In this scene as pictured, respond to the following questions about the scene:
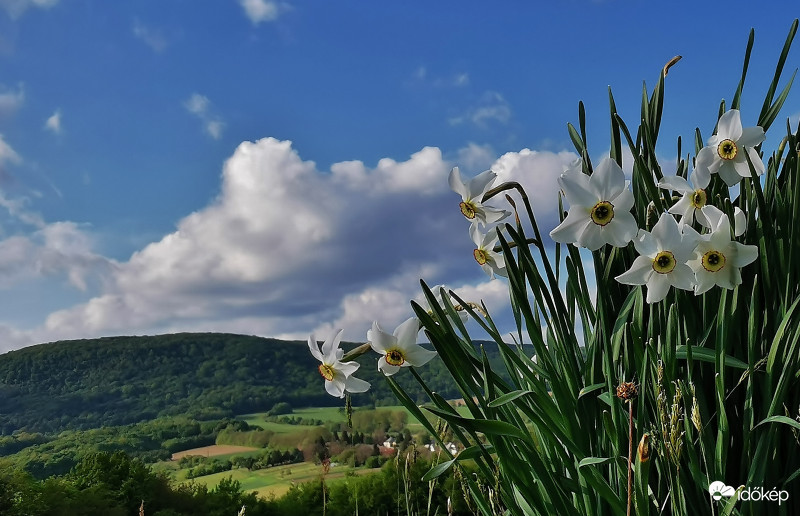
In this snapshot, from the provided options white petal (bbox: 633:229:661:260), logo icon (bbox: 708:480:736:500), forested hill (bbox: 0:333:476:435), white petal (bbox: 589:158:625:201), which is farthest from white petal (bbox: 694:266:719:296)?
forested hill (bbox: 0:333:476:435)

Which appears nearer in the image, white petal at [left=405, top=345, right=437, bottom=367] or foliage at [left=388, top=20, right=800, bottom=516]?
foliage at [left=388, top=20, right=800, bottom=516]

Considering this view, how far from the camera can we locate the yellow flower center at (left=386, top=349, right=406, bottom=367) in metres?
1.23

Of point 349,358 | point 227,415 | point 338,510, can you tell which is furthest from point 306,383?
point 349,358

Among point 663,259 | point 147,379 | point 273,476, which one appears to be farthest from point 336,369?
point 147,379

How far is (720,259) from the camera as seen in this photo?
1.04 metres

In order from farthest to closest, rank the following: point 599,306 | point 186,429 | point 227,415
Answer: point 227,415 < point 186,429 < point 599,306

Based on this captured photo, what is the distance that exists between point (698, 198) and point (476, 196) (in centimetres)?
45

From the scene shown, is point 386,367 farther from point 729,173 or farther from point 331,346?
point 729,173

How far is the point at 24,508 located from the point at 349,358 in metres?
10.4

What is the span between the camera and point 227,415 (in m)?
22.7

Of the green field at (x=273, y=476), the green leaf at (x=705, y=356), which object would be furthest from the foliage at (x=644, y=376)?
the green field at (x=273, y=476)

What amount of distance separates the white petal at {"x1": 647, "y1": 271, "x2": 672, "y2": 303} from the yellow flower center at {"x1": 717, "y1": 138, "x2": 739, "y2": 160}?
366 mm

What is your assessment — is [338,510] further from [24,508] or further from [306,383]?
[306,383]

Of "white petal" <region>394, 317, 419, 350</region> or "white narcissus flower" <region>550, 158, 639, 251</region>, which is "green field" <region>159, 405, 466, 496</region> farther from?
"white narcissus flower" <region>550, 158, 639, 251</region>
